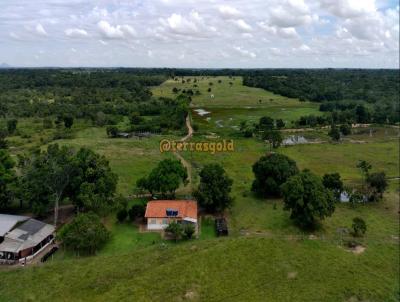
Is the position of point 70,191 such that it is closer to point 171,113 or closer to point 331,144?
point 331,144

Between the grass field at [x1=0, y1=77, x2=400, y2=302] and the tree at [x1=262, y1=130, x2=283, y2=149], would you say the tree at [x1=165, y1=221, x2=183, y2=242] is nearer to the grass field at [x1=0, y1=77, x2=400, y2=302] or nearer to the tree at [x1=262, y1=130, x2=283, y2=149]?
the grass field at [x1=0, y1=77, x2=400, y2=302]

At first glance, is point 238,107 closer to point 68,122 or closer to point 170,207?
point 68,122

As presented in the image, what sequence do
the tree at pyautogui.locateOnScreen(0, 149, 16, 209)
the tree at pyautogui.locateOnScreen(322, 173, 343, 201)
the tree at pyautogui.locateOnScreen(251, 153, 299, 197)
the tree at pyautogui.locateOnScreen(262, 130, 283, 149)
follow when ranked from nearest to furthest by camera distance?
the tree at pyautogui.locateOnScreen(0, 149, 16, 209)
the tree at pyautogui.locateOnScreen(251, 153, 299, 197)
the tree at pyautogui.locateOnScreen(322, 173, 343, 201)
the tree at pyautogui.locateOnScreen(262, 130, 283, 149)

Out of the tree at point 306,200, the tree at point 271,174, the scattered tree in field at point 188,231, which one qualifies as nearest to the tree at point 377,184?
the tree at point 271,174

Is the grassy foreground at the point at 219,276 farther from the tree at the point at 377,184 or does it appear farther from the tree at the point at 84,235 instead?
the tree at the point at 377,184

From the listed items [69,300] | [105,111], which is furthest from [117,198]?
[105,111]

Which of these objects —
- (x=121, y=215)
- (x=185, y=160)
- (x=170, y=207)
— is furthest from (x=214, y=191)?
(x=185, y=160)

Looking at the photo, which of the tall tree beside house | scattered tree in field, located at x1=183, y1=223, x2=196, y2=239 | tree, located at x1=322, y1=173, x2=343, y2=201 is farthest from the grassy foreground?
tree, located at x1=322, y1=173, x2=343, y2=201

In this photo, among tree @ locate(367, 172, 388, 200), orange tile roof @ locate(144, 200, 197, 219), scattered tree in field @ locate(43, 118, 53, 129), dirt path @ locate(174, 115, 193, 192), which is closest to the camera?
orange tile roof @ locate(144, 200, 197, 219)
